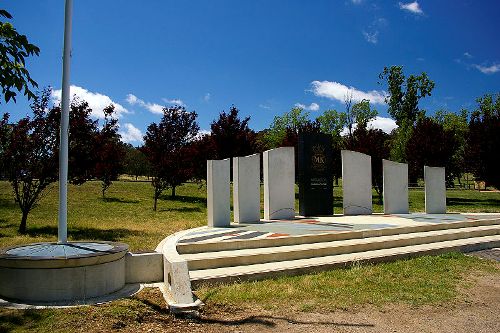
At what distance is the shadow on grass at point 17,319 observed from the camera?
487 cm

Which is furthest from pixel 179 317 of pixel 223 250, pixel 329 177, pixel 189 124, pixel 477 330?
pixel 189 124

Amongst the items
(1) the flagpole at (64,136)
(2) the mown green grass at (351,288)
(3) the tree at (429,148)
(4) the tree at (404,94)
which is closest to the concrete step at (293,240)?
(2) the mown green grass at (351,288)

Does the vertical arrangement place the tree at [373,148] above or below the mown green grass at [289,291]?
above

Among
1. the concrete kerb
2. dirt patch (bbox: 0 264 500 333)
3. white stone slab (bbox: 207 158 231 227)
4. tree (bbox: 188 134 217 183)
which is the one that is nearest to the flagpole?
dirt patch (bbox: 0 264 500 333)

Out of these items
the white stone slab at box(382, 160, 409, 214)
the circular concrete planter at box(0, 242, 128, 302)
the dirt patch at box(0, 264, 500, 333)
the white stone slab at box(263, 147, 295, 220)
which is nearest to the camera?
the dirt patch at box(0, 264, 500, 333)

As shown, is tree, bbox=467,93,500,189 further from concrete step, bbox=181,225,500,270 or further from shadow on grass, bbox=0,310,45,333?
shadow on grass, bbox=0,310,45,333

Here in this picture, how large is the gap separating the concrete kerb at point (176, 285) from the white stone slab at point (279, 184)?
259 inches

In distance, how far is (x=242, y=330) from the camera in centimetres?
499

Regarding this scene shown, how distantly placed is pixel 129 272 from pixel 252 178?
644 centimetres

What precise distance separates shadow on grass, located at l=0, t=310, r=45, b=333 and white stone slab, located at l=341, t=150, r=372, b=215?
1195 centimetres

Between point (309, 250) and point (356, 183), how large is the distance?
7.54 m

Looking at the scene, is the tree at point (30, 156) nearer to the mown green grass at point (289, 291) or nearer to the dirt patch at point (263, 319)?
the mown green grass at point (289, 291)

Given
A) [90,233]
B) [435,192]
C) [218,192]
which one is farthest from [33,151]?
[435,192]

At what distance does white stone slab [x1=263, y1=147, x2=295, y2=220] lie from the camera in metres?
13.9
